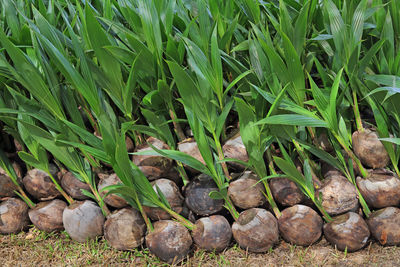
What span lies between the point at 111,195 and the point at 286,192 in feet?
2.17

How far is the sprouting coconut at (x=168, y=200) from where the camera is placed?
64.2 inches

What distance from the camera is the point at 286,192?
5.16ft

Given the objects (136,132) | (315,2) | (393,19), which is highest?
(315,2)

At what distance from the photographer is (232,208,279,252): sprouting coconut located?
1.54 meters

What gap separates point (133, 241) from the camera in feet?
5.34

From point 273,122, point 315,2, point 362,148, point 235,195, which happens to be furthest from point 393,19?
point 235,195

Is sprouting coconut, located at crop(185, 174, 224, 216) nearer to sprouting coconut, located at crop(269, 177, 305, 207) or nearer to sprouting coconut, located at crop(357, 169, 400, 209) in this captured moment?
sprouting coconut, located at crop(269, 177, 305, 207)

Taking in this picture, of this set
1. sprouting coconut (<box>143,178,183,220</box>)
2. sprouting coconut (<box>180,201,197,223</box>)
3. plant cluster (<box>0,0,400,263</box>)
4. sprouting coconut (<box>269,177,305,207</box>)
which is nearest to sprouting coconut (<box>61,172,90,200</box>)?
plant cluster (<box>0,0,400,263</box>)

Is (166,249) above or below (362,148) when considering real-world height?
below

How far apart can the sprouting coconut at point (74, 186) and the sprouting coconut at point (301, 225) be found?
80cm

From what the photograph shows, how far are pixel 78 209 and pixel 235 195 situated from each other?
630mm

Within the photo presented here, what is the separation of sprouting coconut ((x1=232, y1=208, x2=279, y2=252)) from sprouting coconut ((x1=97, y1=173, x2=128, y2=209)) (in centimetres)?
45

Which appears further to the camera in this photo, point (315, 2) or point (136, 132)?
point (136, 132)

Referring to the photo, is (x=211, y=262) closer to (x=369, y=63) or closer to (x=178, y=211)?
(x=178, y=211)
